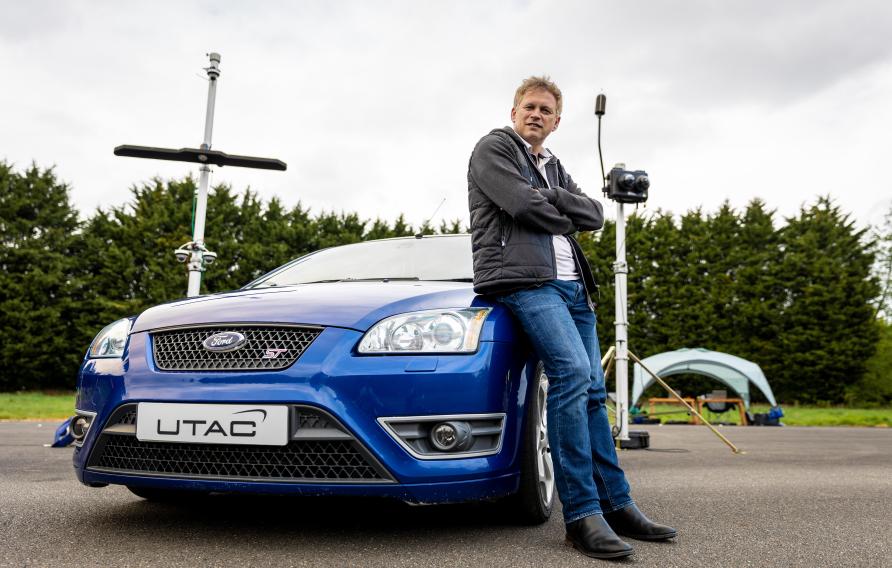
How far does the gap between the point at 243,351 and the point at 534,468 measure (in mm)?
1147

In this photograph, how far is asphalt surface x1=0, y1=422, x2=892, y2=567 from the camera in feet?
8.04

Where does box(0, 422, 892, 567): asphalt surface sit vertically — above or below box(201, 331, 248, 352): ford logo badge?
below

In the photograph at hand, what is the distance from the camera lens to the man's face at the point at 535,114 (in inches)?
117

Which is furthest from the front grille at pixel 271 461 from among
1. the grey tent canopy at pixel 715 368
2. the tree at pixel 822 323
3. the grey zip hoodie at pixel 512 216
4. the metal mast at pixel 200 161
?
the tree at pixel 822 323

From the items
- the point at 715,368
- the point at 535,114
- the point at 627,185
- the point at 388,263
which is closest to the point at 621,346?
the point at 627,185

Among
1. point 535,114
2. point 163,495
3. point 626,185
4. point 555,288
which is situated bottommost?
point 163,495

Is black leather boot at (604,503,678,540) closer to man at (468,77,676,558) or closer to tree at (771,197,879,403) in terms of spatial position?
man at (468,77,676,558)

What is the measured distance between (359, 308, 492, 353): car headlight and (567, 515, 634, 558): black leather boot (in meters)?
0.70

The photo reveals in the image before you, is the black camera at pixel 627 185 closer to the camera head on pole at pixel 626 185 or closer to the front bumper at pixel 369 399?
the camera head on pole at pixel 626 185

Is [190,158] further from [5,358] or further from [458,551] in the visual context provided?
[5,358]

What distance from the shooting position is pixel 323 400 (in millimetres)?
2412

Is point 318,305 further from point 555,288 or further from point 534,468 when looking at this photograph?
point 534,468

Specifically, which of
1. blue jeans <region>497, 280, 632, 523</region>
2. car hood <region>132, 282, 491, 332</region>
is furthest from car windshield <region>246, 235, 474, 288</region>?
blue jeans <region>497, 280, 632, 523</region>

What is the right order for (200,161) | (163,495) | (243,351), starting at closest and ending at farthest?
(243,351), (163,495), (200,161)
